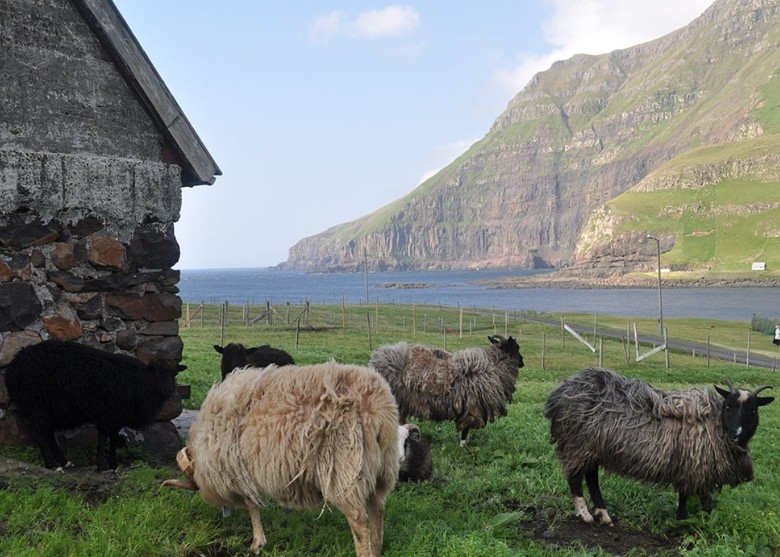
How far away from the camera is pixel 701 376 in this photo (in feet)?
87.2

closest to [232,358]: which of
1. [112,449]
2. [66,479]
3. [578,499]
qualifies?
[112,449]

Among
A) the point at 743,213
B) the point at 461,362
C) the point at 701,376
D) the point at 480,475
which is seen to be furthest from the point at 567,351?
the point at 743,213

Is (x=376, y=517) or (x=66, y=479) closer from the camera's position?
(x=376, y=517)

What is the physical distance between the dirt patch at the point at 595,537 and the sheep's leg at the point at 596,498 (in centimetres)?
10

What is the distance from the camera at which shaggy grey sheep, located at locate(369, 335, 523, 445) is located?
11031 mm

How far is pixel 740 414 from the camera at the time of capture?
22.4ft

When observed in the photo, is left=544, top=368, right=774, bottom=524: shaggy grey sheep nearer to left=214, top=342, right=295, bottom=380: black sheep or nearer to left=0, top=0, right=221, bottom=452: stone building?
left=214, top=342, right=295, bottom=380: black sheep

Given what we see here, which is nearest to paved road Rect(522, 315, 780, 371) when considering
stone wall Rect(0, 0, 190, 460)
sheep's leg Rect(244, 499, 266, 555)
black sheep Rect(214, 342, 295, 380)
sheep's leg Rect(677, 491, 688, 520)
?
black sheep Rect(214, 342, 295, 380)

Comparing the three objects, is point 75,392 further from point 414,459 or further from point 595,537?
point 595,537

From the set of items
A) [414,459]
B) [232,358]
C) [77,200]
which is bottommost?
[414,459]

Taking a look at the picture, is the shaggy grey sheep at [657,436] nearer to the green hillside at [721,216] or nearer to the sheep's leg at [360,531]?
the sheep's leg at [360,531]

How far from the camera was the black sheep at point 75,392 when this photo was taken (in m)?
6.70

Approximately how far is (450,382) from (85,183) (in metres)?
6.65

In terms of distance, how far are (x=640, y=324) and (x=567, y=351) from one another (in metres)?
32.5
